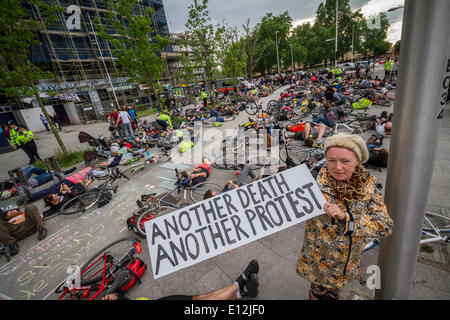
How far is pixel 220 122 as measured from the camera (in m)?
13.5

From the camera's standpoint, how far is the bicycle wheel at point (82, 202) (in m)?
5.87

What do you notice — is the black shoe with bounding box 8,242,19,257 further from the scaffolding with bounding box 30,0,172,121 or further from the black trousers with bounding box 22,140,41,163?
the scaffolding with bounding box 30,0,172,121

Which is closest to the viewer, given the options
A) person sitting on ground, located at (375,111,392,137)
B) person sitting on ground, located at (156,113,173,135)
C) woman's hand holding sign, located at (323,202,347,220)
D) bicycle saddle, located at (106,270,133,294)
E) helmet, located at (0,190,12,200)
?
woman's hand holding sign, located at (323,202,347,220)

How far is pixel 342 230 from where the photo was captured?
1.65m

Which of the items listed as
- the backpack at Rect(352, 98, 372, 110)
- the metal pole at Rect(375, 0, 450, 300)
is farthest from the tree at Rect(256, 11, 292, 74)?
the metal pole at Rect(375, 0, 450, 300)

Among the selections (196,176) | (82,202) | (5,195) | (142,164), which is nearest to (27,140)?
(5,195)

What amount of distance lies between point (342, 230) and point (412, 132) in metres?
0.96

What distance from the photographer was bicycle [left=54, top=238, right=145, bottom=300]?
313 centimetres

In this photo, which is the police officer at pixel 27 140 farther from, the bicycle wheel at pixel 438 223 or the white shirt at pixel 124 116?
the bicycle wheel at pixel 438 223

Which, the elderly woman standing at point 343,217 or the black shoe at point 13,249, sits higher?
the elderly woman standing at point 343,217

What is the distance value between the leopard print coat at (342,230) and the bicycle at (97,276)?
296 cm

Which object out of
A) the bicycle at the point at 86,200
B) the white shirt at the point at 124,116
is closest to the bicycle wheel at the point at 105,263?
the bicycle at the point at 86,200

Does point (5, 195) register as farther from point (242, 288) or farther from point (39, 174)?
point (242, 288)
